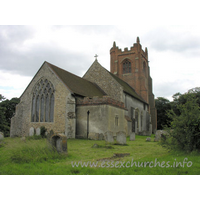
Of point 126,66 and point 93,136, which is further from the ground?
point 126,66

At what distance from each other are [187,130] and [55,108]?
14.8m

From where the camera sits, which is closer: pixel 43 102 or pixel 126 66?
pixel 43 102

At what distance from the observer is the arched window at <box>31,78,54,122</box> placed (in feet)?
67.9

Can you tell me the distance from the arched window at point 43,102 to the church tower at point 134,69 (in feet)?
69.4

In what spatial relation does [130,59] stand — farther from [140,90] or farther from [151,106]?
[151,106]

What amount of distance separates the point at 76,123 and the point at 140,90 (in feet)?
69.7

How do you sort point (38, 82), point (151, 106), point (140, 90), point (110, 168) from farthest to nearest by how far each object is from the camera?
point (151, 106) → point (140, 90) → point (38, 82) → point (110, 168)

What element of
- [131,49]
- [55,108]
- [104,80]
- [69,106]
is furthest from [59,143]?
[131,49]

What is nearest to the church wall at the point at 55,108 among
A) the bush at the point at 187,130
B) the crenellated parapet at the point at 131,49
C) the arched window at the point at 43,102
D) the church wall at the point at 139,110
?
the arched window at the point at 43,102

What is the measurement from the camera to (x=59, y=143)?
791cm

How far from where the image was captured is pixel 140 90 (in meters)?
37.8

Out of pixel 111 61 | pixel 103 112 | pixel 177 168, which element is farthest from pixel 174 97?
pixel 177 168

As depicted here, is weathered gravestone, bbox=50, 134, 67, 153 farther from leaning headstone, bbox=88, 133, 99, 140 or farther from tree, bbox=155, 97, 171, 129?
tree, bbox=155, 97, 171, 129

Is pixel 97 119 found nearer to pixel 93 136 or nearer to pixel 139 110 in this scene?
pixel 93 136
